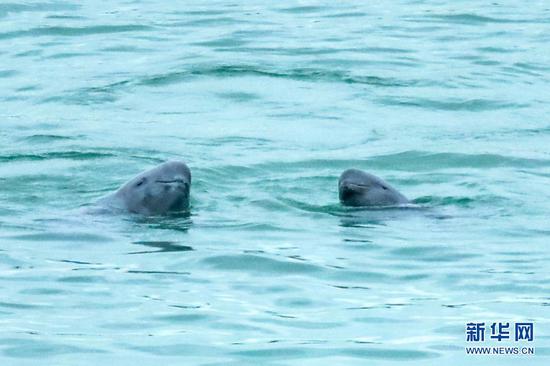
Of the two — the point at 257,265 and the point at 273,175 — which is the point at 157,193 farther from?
the point at 273,175

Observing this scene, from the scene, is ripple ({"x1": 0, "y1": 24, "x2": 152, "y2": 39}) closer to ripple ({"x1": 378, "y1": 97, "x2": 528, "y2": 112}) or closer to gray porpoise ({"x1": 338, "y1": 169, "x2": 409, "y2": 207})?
ripple ({"x1": 378, "y1": 97, "x2": 528, "y2": 112})

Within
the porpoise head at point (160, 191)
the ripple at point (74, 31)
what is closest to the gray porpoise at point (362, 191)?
the porpoise head at point (160, 191)

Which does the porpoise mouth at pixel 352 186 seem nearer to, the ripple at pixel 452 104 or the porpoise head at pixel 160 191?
the porpoise head at pixel 160 191

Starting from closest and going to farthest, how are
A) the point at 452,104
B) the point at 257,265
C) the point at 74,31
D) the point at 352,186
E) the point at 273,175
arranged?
1. the point at 257,265
2. the point at 352,186
3. the point at 273,175
4. the point at 452,104
5. the point at 74,31

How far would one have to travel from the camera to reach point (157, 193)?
39.2 feet

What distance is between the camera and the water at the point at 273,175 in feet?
29.4

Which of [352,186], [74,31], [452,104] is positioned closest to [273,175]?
[352,186]

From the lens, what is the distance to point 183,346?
336 inches

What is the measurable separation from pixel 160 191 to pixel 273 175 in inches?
87.9

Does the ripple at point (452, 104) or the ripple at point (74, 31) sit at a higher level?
the ripple at point (74, 31)

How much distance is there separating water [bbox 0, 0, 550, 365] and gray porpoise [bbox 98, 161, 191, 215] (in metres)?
0.18

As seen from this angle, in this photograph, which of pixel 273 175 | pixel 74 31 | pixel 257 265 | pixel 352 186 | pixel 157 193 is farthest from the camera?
pixel 74 31

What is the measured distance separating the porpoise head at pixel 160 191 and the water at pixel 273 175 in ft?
0.59

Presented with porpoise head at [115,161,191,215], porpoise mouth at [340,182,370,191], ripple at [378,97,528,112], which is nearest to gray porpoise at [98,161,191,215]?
porpoise head at [115,161,191,215]
